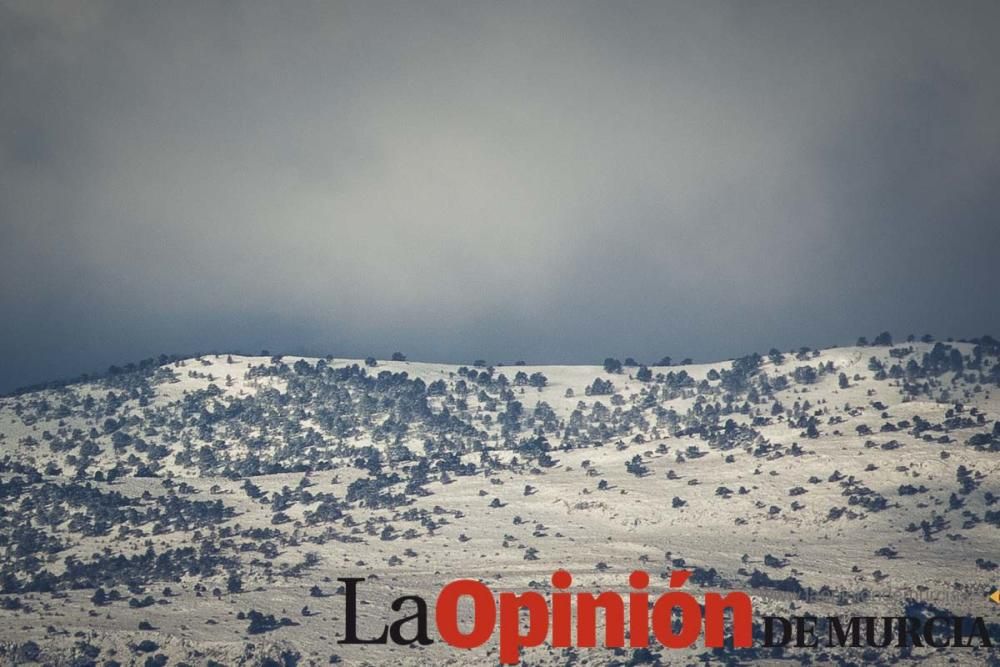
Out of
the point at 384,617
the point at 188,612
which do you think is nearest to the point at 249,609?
the point at 188,612

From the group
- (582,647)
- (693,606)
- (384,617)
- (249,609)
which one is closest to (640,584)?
(693,606)

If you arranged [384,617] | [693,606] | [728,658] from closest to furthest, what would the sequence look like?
[728,658]
[693,606]
[384,617]

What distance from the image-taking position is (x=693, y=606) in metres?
176

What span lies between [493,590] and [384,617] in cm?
2067

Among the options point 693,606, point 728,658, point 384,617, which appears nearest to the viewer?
point 728,658

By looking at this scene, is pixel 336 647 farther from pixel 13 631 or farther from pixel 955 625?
pixel 955 625

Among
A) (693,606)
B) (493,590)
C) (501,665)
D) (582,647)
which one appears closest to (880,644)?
(693,606)

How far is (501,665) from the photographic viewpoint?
164m

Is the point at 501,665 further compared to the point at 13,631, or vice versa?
the point at 13,631

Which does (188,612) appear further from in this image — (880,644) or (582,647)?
(880,644)

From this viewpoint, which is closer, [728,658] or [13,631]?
[728,658]

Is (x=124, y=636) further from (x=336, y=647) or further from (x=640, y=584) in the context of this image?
(x=640, y=584)

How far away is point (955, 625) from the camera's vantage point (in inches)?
6550

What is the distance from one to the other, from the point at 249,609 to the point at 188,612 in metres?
10.7
